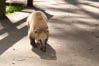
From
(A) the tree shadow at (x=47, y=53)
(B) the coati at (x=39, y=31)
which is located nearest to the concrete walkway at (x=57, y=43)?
(A) the tree shadow at (x=47, y=53)

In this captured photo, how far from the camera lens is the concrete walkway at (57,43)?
546cm

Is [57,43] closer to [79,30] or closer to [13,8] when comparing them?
[79,30]

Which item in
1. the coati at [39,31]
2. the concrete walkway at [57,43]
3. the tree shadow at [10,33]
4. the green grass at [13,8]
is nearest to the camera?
the concrete walkway at [57,43]

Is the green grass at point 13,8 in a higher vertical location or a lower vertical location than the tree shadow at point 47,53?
lower

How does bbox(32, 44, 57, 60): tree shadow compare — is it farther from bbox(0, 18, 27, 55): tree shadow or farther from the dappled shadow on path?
bbox(0, 18, 27, 55): tree shadow

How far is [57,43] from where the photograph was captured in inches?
268

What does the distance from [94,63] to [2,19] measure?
504cm

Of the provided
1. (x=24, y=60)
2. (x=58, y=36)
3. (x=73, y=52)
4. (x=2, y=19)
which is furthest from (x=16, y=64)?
(x=2, y=19)

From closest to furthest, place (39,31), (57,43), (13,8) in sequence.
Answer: (39,31), (57,43), (13,8)

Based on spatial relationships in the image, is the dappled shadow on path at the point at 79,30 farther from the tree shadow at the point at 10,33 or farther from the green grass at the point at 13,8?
the green grass at the point at 13,8

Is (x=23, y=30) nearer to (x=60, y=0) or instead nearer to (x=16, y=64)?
(x=16, y=64)

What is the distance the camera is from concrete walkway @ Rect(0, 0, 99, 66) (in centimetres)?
546

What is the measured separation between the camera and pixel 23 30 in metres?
8.20

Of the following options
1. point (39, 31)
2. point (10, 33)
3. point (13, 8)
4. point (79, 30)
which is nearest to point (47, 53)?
point (39, 31)
